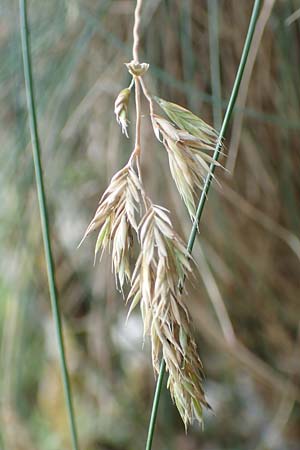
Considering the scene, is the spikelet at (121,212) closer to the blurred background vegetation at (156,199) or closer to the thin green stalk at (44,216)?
the thin green stalk at (44,216)

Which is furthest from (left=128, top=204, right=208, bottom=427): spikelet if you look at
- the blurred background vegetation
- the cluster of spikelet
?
the blurred background vegetation

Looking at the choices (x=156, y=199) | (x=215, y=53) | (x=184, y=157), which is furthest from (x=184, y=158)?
(x=156, y=199)

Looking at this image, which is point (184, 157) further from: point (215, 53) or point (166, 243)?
point (215, 53)

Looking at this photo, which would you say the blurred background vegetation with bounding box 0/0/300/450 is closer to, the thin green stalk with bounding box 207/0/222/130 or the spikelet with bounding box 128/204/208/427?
the thin green stalk with bounding box 207/0/222/130

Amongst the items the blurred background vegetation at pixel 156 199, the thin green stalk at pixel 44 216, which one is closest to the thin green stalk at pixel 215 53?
the blurred background vegetation at pixel 156 199

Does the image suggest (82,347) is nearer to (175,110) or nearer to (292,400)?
(292,400)

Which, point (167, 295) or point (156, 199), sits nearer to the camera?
point (167, 295)

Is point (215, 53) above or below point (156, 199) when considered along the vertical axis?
above

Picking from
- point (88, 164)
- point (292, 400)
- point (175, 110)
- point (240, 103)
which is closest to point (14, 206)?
point (88, 164)
